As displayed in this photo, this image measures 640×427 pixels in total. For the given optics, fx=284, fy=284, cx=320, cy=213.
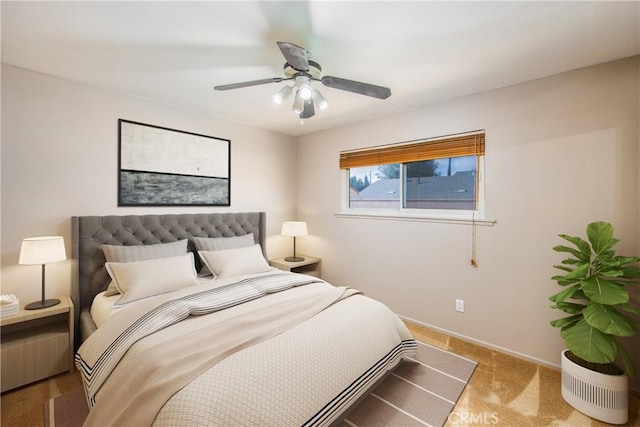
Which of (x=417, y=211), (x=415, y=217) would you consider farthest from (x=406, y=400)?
(x=417, y=211)

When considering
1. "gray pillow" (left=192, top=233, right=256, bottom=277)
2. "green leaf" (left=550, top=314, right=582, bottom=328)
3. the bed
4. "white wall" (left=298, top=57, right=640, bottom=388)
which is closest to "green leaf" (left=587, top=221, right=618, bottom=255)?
"white wall" (left=298, top=57, right=640, bottom=388)

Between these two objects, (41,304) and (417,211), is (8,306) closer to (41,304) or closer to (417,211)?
(41,304)

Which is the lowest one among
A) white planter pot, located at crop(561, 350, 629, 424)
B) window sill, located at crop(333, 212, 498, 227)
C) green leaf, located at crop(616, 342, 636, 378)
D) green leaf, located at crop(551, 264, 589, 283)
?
white planter pot, located at crop(561, 350, 629, 424)

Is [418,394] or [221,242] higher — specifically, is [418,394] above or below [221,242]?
below

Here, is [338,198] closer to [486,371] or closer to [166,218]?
[166,218]

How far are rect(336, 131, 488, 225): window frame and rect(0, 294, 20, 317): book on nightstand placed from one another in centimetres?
313

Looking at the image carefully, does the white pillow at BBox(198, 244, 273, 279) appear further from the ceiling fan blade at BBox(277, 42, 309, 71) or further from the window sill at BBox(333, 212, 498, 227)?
the ceiling fan blade at BBox(277, 42, 309, 71)

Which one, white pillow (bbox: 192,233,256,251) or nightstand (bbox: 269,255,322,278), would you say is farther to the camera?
nightstand (bbox: 269,255,322,278)

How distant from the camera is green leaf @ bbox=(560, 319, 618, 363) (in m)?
1.70

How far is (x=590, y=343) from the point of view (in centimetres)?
175

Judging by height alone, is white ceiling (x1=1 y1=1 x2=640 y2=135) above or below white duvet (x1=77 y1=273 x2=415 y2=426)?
above

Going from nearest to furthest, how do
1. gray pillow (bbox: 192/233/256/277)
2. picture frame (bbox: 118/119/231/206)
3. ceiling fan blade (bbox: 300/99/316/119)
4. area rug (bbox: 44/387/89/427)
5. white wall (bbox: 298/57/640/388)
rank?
area rug (bbox: 44/387/89/427), white wall (bbox: 298/57/640/388), ceiling fan blade (bbox: 300/99/316/119), picture frame (bbox: 118/119/231/206), gray pillow (bbox: 192/233/256/277)

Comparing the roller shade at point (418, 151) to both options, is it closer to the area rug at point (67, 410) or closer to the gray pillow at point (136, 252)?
the gray pillow at point (136, 252)

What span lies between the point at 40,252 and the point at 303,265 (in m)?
2.66
